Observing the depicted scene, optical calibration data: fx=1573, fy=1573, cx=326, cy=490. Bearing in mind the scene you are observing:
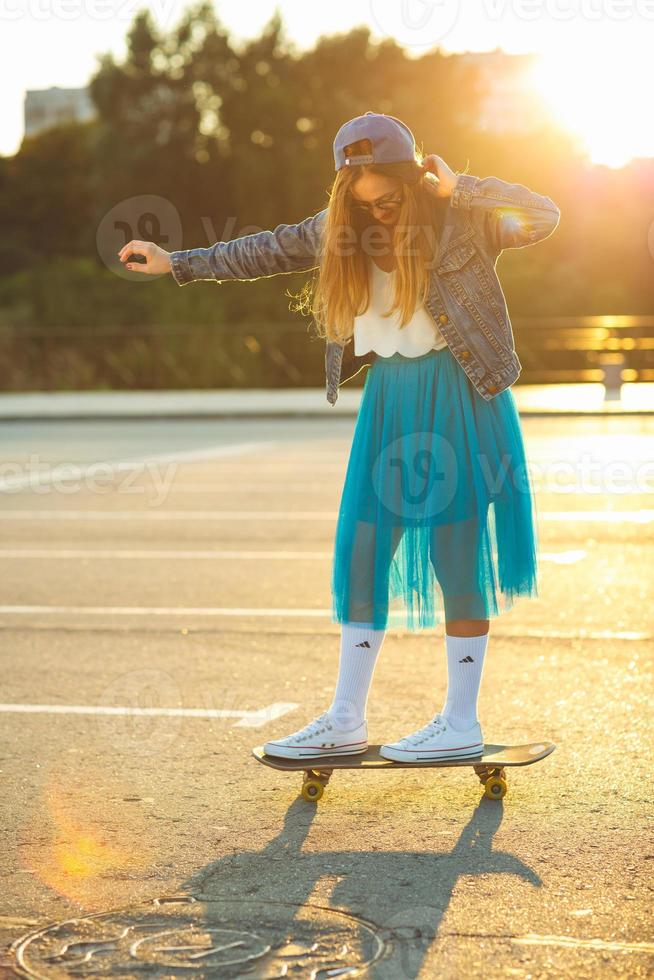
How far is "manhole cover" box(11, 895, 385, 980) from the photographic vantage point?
127 inches

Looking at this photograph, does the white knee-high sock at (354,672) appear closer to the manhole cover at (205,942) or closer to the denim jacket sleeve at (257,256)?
the manhole cover at (205,942)

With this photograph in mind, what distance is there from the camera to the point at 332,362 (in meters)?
4.57

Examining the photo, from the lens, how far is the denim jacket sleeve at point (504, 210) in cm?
435

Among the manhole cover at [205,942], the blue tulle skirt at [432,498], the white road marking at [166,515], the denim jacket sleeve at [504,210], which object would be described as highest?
the denim jacket sleeve at [504,210]

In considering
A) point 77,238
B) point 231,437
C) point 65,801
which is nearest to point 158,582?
point 65,801

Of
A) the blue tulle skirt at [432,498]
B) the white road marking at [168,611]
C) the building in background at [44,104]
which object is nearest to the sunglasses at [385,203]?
the blue tulle skirt at [432,498]

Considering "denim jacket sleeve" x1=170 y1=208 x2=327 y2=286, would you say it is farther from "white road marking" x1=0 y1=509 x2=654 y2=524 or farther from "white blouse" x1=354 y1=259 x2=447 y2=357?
"white road marking" x1=0 y1=509 x2=654 y2=524

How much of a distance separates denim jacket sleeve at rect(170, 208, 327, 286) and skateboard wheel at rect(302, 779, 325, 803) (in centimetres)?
146

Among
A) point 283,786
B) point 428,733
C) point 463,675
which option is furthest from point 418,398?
point 283,786

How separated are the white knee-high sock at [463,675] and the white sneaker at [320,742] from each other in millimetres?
273

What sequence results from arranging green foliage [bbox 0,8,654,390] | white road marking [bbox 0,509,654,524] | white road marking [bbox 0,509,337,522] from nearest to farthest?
white road marking [bbox 0,509,654,524] < white road marking [bbox 0,509,337,522] < green foliage [bbox 0,8,654,390]

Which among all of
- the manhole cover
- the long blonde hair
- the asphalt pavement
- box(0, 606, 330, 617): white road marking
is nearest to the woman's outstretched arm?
the long blonde hair

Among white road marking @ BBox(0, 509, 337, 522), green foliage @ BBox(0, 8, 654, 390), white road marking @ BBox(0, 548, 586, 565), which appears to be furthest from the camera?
green foliage @ BBox(0, 8, 654, 390)

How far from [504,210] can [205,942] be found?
2.15m
